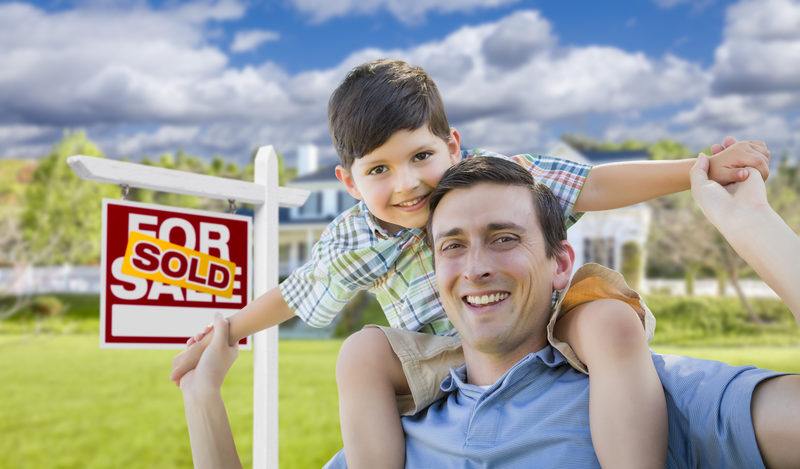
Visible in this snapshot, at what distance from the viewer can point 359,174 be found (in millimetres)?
1841

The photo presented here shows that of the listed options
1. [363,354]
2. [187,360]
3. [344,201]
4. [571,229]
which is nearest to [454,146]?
[363,354]

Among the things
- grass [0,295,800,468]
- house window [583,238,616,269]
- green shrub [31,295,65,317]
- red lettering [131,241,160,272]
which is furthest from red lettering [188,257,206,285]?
green shrub [31,295,65,317]

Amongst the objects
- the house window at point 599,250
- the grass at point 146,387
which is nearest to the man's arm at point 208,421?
the grass at point 146,387

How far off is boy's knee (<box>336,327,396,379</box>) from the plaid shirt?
0.20 m

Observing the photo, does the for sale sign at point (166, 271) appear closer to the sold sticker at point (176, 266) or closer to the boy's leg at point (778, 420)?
the sold sticker at point (176, 266)

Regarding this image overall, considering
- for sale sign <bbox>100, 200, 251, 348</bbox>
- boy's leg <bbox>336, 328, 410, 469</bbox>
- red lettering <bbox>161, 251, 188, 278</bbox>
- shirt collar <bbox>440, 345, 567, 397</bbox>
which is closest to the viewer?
shirt collar <bbox>440, 345, 567, 397</bbox>

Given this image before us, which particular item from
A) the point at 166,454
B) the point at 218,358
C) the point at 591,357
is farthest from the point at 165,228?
the point at 166,454

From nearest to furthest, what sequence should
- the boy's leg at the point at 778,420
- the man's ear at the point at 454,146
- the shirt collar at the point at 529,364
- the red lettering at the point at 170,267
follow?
the boy's leg at the point at 778,420
the shirt collar at the point at 529,364
the man's ear at the point at 454,146
the red lettering at the point at 170,267

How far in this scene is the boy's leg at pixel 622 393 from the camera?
1.38 meters

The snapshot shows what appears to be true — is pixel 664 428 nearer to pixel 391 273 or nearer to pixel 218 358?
pixel 391 273

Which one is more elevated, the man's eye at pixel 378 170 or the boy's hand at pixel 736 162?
the man's eye at pixel 378 170

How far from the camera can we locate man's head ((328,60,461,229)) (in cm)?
178

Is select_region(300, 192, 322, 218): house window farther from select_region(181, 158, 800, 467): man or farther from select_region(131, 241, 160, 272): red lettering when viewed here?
select_region(181, 158, 800, 467): man

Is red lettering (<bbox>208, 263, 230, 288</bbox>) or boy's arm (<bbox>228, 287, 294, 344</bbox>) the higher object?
red lettering (<bbox>208, 263, 230, 288</bbox>)
